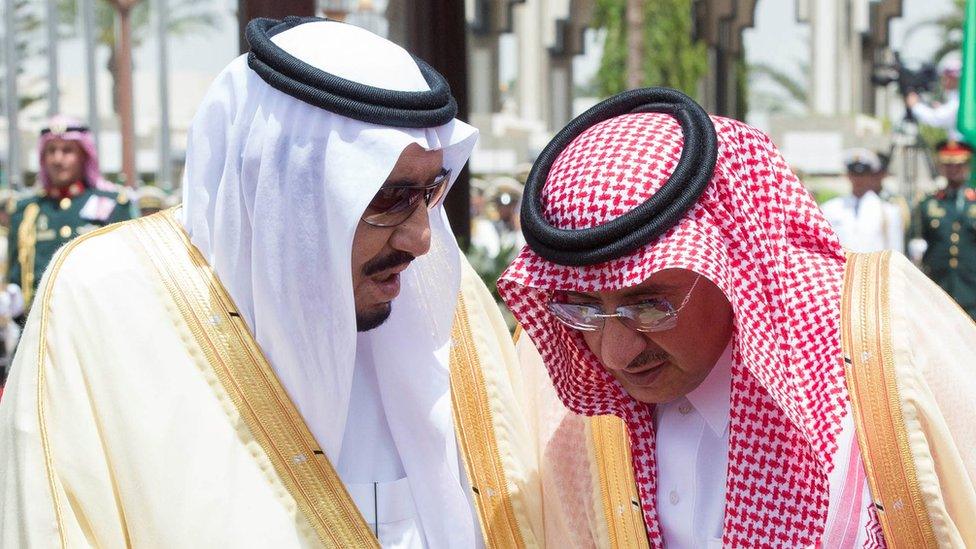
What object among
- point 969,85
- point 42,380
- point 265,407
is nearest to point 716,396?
point 265,407

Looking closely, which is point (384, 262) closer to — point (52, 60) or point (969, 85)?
point (969, 85)

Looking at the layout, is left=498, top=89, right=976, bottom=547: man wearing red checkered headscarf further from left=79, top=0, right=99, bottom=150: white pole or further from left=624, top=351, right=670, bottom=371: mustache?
A: left=79, top=0, right=99, bottom=150: white pole

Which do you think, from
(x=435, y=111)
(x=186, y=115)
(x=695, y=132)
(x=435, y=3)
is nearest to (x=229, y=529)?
(x=435, y=111)

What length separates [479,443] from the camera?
9.23 feet

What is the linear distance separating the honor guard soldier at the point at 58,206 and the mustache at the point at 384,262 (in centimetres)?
647

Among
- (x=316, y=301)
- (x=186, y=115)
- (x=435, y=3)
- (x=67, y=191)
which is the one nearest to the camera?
(x=316, y=301)

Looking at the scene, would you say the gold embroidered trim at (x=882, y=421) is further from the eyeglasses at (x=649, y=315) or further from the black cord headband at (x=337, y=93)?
the black cord headband at (x=337, y=93)

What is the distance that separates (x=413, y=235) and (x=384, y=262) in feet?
0.24

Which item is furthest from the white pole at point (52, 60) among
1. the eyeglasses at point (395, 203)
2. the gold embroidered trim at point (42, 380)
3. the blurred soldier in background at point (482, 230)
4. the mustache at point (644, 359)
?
the mustache at point (644, 359)

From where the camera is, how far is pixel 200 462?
244 cm

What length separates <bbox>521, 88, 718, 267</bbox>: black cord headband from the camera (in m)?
2.31

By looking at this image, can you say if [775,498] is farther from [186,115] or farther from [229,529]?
[186,115]

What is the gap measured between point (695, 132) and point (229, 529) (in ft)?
3.45

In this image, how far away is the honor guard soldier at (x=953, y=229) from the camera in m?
11.6
